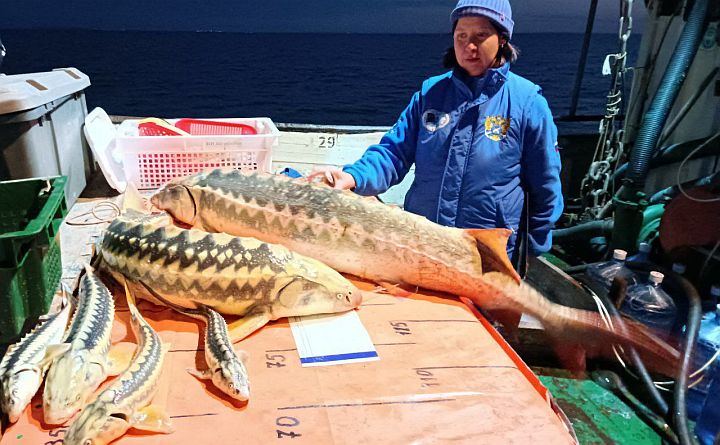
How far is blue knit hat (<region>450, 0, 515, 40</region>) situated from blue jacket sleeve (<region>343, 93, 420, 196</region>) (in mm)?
565

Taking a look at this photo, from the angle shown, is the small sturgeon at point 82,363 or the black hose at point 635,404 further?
the black hose at point 635,404

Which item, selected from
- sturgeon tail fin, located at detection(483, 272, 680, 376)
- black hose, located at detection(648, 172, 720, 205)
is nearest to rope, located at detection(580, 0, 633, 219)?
black hose, located at detection(648, 172, 720, 205)

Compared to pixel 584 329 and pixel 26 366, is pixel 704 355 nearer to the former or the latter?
pixel 584 329

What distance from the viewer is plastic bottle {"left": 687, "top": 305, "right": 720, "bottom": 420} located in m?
3.28

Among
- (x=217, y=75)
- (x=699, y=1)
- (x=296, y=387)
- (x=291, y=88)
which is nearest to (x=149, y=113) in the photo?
(x=291, y=88)

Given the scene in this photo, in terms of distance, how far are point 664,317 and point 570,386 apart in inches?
30.3

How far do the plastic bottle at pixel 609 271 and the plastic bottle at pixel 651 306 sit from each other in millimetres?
130

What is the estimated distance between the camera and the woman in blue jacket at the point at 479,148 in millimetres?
2809

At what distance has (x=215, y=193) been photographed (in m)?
2.58

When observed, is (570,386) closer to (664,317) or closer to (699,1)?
(664,317)

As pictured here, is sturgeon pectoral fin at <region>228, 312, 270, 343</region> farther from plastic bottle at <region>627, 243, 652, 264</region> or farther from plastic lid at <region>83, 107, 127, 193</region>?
plastic bottle at <region>627, 243, 652, 264</region>

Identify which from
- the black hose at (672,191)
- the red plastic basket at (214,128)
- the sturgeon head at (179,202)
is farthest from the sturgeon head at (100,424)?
the black hose at (672,191)

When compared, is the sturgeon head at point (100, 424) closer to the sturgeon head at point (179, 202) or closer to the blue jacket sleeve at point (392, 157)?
the sturgeon head at point (179, 202)

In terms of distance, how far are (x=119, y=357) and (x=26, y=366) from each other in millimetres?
268
